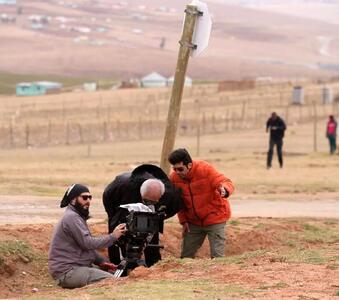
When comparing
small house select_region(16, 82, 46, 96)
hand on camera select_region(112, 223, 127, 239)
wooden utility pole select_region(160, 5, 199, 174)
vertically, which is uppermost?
wooden utility pole select_region(160, 5, 199, 174)

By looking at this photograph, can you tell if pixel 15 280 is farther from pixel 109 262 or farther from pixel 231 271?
pixel 231 271

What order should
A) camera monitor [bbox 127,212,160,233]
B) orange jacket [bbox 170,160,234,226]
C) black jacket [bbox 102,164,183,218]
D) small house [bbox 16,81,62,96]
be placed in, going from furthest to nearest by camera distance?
small house [bbox 16,81,62,96] < orange jacket [bbox 170,160,234,226] < black jacket [bbox 102,164,183,218] < camera monitor [bbox 127,212,160,233]

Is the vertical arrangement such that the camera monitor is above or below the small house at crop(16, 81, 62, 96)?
above

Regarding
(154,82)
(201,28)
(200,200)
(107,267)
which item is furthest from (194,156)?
(154,82)

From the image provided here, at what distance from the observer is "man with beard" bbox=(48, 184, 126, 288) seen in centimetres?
1123

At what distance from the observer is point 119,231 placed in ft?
36.9

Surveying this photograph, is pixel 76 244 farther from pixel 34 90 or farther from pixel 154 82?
pixel 154 82

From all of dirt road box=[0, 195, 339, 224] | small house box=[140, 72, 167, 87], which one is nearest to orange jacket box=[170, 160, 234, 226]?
dirt road box=[0, 195, 339, 224]

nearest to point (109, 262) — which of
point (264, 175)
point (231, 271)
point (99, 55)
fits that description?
point (231, 271)

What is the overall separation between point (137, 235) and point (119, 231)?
185mm

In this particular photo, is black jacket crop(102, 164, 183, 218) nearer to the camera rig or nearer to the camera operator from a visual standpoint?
the camera operator

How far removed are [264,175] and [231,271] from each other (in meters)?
19.4

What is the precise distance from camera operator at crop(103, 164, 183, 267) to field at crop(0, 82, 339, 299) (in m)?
0.57

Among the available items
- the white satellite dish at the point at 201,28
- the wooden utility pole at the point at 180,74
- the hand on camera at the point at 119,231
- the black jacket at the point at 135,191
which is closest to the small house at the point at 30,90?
the wooden utility pole at the point at 180,74
